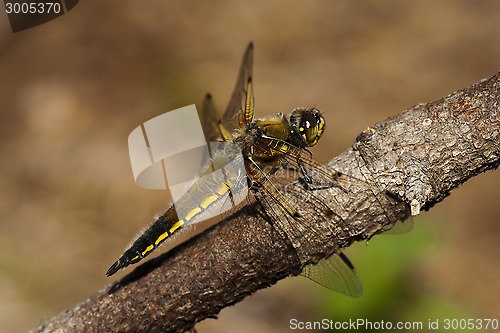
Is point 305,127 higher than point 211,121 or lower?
lower

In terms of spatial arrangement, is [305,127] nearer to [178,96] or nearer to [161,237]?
[161,237]

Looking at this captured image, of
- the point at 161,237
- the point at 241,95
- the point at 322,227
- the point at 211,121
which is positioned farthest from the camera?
the point at 241,95

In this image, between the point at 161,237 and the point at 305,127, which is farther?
the point at 305,127

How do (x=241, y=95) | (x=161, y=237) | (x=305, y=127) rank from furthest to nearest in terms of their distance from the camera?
(x=241, y=95) < (x=305, y=127) < (x=161, y=237)

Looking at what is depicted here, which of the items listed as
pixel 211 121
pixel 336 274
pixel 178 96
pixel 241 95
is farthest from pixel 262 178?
pixel 178 96

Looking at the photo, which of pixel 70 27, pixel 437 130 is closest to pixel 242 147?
pixel 437 130

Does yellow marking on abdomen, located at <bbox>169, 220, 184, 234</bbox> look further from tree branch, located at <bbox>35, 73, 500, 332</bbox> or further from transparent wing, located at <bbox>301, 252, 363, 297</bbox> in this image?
transparent wing, located at <bbox>301, 252, 363, 297</bbox>

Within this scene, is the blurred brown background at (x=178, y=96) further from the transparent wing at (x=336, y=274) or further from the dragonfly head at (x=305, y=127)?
the dragonfly head at (x=305, y=127)

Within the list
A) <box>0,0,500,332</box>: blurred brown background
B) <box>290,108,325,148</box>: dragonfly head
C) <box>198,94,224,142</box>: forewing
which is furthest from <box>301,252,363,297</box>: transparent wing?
<box>0,0,500,332</box>: blurred brown background
